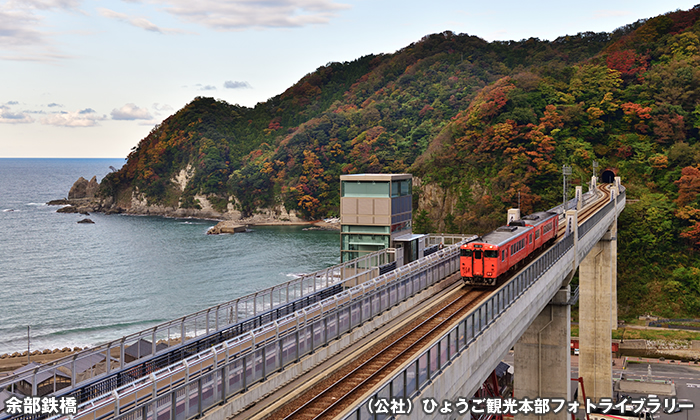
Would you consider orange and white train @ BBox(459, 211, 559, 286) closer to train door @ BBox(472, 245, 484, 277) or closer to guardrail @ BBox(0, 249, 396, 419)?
train door @ BBox(472, 245, 484, 277)

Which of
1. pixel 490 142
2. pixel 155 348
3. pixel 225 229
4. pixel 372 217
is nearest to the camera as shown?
Result: pixel 155 348

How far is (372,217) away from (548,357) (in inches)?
525

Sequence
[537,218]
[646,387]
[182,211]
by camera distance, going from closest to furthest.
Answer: [537,218]
[646,387]
[182,211]

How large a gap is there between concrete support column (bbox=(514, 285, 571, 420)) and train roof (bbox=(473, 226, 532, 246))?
497 centimetres

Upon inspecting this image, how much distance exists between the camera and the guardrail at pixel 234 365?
42.1ft

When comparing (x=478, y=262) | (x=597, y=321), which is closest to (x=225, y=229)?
(x=597, y=321)

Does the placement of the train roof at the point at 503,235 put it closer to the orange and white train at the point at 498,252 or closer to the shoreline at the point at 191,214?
the orange and white train at the point at 498,252

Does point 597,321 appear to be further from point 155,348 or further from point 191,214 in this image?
point 191,214

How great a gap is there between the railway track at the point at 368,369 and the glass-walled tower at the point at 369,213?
10.2 metres

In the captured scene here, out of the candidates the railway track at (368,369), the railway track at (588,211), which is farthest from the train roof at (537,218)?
the railway track at (368,369)

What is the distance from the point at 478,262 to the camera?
27.5 m

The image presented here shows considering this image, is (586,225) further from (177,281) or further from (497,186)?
(177,281)

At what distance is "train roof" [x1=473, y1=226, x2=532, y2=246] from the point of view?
28844 millimetres

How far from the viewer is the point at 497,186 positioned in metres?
85.8
